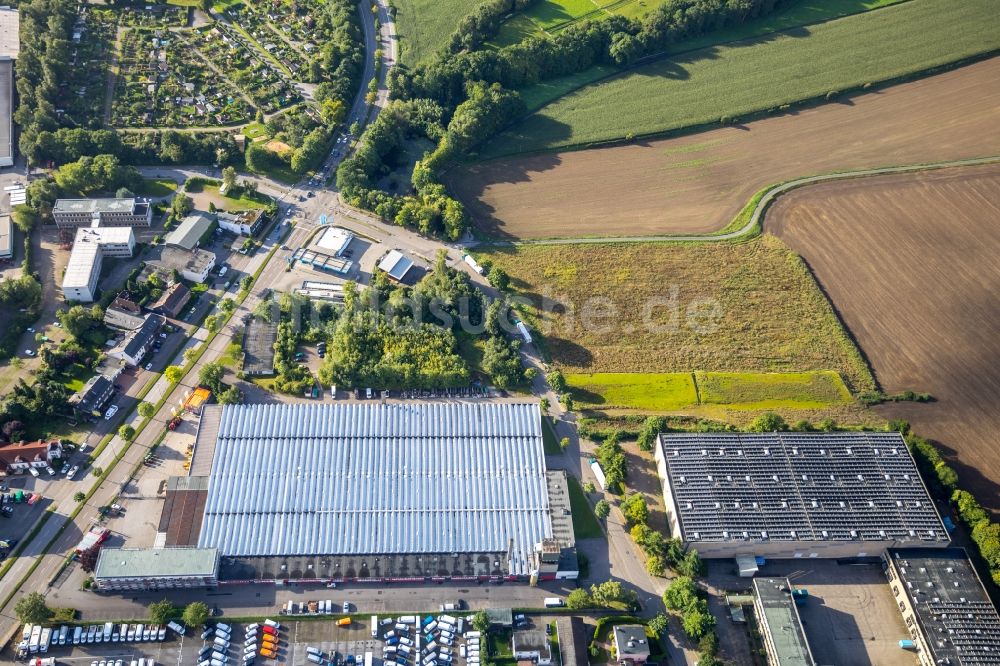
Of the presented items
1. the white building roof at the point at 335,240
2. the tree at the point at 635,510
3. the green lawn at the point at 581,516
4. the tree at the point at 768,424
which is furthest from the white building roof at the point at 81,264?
the tree at the point at 768,424

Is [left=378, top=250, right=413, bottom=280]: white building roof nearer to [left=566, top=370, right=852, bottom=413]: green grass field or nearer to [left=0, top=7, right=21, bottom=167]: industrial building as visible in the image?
[left=566, top=370, right=852, bottom=413]: green grass field

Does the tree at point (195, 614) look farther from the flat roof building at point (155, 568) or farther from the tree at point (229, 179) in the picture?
the tree at point (229, 179)

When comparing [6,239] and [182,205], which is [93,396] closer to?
[6,239]

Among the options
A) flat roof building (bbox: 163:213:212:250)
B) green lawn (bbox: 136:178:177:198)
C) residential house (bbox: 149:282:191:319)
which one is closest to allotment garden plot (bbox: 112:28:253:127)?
green lawn (bbox: 136:178:177:198)

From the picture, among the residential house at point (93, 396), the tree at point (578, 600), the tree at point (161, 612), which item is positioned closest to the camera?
the tree at point (161, 612)

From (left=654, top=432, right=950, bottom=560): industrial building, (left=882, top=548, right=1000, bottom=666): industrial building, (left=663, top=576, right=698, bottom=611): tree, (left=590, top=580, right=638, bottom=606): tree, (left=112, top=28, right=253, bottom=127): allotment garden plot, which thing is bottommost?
(left=882, top=548, right=1000, bottom=666): industrial building
